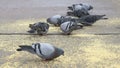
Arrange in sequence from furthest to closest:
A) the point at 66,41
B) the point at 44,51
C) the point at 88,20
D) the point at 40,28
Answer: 1. the point at 88,20
2. the point at 40,28
3. the point at 66,41
4. the point at 44,51

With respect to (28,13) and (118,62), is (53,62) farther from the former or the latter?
(28,13)

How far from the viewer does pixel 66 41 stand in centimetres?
490

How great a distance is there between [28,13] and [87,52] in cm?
318

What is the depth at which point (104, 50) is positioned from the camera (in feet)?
14.6

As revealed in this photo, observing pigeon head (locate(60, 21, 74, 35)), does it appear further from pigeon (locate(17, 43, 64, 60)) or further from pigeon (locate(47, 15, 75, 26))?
pigeon (locate(17, 43, 64, 60))

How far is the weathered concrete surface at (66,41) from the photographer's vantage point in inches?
157

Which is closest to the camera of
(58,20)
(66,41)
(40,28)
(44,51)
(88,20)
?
(44,51)

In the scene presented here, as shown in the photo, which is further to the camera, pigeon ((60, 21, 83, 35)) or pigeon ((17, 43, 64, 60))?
pigeon ((60, 21, 83, 35))

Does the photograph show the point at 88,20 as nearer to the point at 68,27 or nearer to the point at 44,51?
the point at 68,27

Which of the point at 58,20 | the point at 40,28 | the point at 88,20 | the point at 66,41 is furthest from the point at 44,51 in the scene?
the point at 88,20

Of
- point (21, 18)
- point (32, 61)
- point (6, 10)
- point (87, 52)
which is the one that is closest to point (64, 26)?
point (87, 52)

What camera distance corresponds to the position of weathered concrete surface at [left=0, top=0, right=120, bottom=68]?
3984 mm

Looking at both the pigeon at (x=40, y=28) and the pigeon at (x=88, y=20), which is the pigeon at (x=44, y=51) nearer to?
the pigeon at (x=40, y=28)

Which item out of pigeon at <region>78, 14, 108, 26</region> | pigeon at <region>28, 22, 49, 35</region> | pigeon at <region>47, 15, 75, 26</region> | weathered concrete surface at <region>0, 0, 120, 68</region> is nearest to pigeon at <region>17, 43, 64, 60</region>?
weathered concrete surface at <region>0, 0, 120, 68</region>
